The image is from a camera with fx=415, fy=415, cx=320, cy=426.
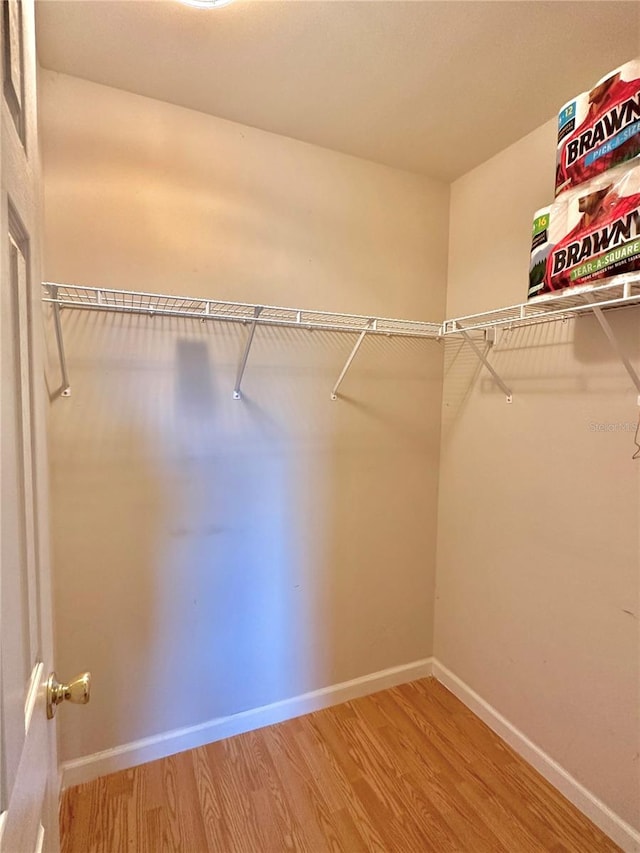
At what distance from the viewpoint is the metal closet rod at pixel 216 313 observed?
1.29m

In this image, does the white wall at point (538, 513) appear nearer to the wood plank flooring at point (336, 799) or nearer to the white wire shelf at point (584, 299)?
the white wire shelf at point (584, 299)

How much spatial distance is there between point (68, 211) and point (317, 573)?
5.48 ft

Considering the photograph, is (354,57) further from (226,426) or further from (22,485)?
(22,485)

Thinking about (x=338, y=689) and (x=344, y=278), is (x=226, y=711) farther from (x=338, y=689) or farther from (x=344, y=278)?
(x=344, y=278)

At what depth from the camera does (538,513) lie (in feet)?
5.25

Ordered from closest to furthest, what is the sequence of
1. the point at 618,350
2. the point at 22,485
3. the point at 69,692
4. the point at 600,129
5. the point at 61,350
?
the point at 22,485 → the point at 69,692 → the point at 600,129 → the point at 618,350 → the point at 61,350

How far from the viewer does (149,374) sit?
1.53 metres

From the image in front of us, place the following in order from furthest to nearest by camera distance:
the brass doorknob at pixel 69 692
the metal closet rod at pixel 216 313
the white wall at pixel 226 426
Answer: the white wall at pixel 226 426 < the metal closet rod at pixel 216 313 < the brass doorknob at pixel 69 692

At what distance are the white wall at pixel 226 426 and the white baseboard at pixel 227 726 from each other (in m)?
0.04

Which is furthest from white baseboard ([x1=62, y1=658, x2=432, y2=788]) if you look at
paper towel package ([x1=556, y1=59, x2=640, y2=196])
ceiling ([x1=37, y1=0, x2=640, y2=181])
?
ceiling ([x1=37, y1=0, x2=640, y2=181])

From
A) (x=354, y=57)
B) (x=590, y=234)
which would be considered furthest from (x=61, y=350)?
(x=590, y=234)

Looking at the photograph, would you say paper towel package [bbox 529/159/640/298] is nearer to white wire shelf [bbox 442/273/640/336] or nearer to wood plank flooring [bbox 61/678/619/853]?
white wire shelf [bbox 442/273/640/336]

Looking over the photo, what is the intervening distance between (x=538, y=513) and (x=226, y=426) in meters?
1.26

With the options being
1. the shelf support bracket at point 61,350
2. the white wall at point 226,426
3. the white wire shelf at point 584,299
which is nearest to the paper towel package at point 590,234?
the white wire shelf at point 584,299
